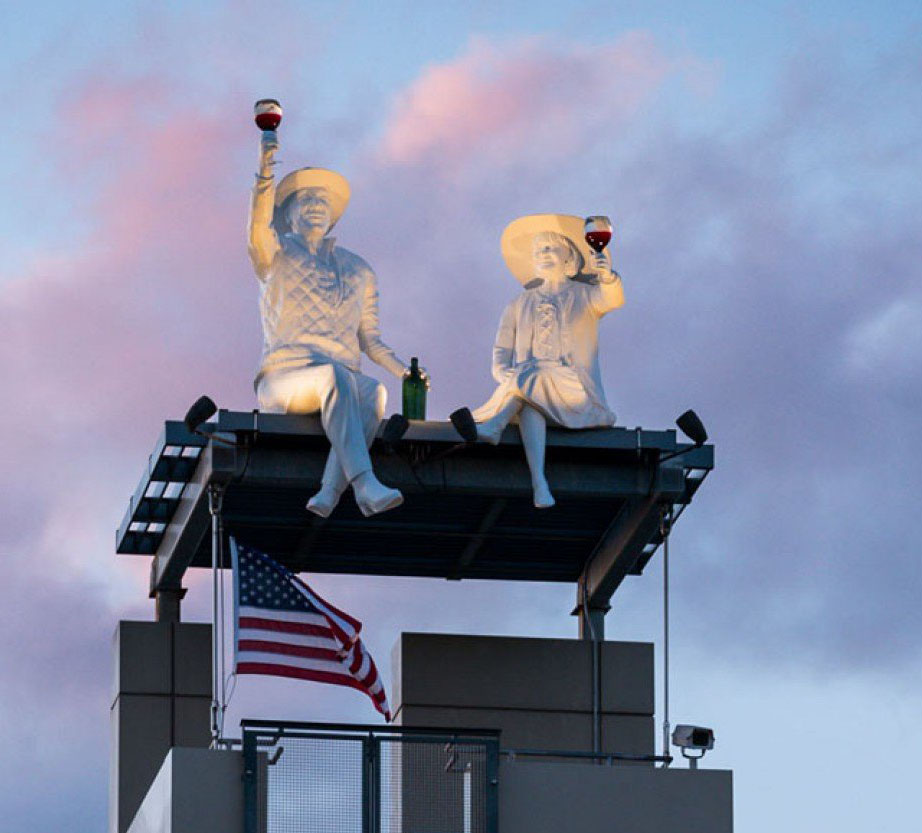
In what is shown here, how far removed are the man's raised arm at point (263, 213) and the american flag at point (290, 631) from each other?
3.01 m

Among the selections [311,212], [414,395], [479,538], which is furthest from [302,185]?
[479,538]

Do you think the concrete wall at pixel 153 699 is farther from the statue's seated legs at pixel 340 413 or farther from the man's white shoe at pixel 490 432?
the man's white shoe at pixel 490 432

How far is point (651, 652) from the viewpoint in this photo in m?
35.7

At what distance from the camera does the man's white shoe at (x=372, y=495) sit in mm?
30969

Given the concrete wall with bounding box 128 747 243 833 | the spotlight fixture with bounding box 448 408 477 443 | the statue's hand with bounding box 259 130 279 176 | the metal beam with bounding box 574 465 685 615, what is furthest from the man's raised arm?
the concrete wall with bounding box 128 747 243 833

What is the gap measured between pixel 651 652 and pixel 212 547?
5.25 meters

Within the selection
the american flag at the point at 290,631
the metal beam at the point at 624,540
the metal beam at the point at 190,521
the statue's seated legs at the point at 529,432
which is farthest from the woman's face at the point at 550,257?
the american flag at the point at 290,631

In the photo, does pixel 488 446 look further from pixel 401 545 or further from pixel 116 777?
pixel 116 777

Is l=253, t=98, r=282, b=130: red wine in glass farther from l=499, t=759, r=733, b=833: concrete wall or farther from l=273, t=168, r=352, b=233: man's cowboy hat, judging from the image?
l=499, t=759, r=733, b=833: concrete wall

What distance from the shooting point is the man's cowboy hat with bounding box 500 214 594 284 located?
34.1 meters

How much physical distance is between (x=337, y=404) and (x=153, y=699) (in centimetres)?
453

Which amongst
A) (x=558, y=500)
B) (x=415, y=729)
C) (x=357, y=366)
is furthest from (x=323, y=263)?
(x=415, y=729)

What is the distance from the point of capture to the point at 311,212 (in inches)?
1314

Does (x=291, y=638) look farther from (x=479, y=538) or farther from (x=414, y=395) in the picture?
(x=479, y=538)
